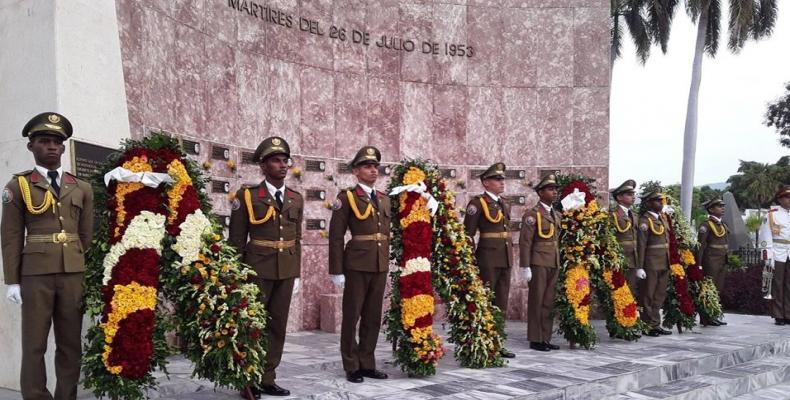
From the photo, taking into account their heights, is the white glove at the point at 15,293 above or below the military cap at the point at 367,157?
below

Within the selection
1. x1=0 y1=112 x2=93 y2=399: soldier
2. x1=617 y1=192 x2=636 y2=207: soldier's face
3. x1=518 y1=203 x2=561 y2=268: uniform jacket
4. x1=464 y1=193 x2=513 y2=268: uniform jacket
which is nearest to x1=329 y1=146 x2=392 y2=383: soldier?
x1=464 y1=193 x2=513 y2=268: uniform jacket

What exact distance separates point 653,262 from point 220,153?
21.2 feet

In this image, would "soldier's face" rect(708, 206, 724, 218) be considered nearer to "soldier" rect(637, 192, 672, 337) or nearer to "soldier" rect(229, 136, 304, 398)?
"soldier" rect(637, 192, 672, 337)

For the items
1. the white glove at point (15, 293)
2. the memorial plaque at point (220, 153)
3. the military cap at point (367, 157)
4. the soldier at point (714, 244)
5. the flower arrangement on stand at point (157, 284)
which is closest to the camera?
the white glove at point (15, 293)

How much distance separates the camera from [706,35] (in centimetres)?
2575

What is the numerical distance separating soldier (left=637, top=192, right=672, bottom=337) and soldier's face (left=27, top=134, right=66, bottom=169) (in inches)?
319

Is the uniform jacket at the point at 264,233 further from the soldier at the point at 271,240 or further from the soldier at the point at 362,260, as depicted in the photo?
the soldier at the point at 362,260

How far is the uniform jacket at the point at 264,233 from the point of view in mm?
6078

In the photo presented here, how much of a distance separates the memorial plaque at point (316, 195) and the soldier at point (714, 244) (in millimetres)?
6678

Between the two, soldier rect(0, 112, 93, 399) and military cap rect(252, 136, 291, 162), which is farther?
military cap rect(252, 136, 291, 162)

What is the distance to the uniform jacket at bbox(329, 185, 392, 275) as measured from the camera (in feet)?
22.1

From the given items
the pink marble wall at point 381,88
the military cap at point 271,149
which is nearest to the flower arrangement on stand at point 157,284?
the military cap at point 271,149

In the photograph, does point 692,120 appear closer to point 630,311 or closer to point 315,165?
point 630,311

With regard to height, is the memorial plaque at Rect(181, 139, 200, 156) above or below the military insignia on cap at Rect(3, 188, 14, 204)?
above
